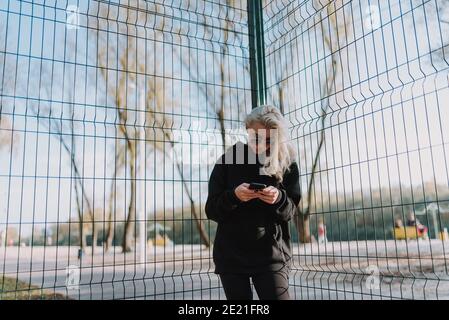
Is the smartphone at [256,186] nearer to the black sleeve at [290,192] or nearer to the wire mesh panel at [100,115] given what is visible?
the black sleeve at [290,192]

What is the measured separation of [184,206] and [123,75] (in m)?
1.44

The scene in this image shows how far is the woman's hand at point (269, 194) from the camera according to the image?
1.03 m

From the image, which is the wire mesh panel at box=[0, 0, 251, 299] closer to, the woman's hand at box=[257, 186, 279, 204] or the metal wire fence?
the metal wire fence

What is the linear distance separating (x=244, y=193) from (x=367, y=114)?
5.59ft

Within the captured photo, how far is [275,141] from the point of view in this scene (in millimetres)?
1122

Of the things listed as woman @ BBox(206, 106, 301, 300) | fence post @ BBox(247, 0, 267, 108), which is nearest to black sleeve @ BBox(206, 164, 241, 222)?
woman @ BBox(206, 106, 301, 300)

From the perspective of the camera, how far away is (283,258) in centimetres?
111

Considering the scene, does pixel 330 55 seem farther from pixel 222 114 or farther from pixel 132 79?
pixel 132 79

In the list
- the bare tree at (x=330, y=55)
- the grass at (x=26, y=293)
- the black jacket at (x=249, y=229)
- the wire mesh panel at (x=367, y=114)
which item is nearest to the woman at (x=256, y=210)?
the black jacket at (x=249, y=229)

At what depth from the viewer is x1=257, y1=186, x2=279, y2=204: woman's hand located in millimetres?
1033

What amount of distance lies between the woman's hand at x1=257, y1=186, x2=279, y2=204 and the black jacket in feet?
0.12

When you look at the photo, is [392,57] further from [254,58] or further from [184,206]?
[184,206]
